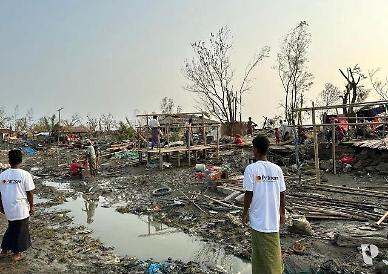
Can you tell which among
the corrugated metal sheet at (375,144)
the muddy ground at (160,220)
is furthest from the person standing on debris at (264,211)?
the corrugated metal sheet at (375,144)

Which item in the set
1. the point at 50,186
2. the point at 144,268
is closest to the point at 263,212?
the point at 144,268

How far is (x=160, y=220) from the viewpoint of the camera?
945 cm

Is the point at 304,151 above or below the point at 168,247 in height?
above

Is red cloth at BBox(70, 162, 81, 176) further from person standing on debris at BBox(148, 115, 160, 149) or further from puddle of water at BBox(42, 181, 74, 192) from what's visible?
person standing on debris at BBox(148, 115, 160, 149)

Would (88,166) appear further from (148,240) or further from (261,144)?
(261,144)

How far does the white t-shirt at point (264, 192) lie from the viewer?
14.3 feet

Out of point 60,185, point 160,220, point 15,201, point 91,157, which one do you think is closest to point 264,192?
point 15,201

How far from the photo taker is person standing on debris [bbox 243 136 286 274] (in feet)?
14.3

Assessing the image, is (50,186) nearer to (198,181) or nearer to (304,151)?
(198,181)

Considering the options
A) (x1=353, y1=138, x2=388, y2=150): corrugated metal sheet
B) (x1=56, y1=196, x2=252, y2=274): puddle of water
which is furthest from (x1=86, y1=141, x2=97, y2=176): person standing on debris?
(x1=353, y1=138, x2=388, y2=150): corrugated metal sheet

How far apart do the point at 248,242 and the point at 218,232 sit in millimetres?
905

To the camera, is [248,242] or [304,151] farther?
[304,151]

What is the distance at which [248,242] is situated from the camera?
284 inches

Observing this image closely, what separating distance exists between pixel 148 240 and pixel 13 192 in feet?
10.2
